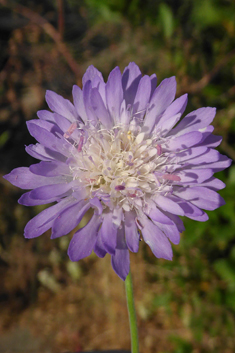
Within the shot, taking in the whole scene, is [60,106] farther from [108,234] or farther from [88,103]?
[108,234]

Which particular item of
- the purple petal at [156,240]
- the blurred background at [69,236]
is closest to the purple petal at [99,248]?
the purple petal at [156,240]

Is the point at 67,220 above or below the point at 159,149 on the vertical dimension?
below

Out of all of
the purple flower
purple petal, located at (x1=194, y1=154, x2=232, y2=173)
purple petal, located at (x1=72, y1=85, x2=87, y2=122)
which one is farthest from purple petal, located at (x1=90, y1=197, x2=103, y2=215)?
purple petal, located at (x1=194, y1=154, x2=232, y2=173)

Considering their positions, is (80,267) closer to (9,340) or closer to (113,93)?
(9,340)

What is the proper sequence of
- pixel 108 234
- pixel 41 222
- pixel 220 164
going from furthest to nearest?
pixel 220 164 → pixel 41 222 → pixel 108 234

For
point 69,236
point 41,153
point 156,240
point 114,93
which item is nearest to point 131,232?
point 156,240

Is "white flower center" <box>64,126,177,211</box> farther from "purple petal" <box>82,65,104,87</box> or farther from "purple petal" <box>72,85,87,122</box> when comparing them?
"purple petal" <box>82,65,104,87</box>
